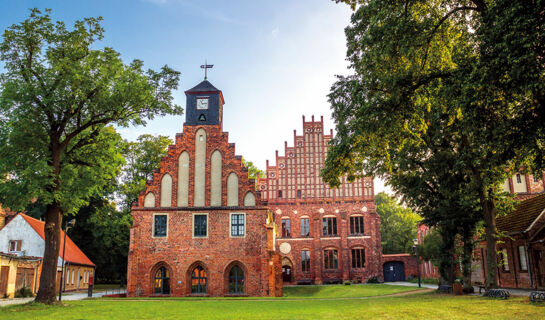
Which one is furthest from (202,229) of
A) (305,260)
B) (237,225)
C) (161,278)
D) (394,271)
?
(394,271)

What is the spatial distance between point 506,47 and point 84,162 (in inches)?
715

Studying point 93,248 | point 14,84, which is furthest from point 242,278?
point 93,248

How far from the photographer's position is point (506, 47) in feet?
32.1

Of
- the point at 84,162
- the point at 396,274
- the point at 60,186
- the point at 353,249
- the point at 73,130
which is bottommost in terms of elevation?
the point at 396,274

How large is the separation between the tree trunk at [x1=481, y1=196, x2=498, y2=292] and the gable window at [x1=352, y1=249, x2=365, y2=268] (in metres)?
24.4

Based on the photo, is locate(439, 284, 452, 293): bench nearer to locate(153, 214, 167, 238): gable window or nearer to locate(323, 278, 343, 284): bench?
locate(153, 214, 167, 238): gable window

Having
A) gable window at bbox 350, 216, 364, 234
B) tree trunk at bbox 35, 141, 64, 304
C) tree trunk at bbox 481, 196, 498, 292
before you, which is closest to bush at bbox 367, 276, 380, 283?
gable window at bbox 350, 216, 364, 234

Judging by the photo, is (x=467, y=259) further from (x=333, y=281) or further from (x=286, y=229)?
(x=286, y=229)

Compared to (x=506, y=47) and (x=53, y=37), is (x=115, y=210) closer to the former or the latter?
(x=53, y=37)

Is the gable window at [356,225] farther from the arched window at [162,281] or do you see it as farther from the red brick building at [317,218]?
the arched window at [162,281]

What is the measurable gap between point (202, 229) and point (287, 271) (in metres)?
18.2

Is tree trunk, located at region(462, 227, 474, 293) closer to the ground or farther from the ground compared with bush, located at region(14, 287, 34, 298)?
farther from the ground

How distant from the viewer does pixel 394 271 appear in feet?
147

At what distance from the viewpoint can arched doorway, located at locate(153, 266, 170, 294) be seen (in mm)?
27094
